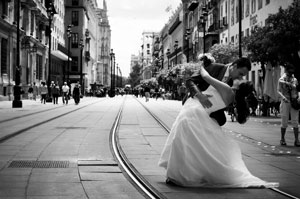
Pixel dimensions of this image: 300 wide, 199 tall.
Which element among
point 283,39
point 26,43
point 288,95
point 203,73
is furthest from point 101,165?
point 26,43

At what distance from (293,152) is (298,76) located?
12543mm

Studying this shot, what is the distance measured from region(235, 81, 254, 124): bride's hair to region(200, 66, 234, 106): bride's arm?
3.9 inches

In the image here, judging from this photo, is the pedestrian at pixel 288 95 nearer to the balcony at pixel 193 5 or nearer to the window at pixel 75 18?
the balcony at pixel 193 5

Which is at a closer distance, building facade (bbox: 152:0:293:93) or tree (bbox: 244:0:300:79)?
tree (bbox: 244:0:300:79)

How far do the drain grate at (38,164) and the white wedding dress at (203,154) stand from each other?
258cm

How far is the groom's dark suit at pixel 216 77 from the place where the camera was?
23.2 feet

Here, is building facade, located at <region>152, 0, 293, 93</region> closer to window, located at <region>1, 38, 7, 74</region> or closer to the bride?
window, located at <region>1, 38, 7, 74</region>

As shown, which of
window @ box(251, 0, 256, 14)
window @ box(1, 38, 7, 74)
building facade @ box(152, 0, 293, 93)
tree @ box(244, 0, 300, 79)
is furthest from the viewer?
window @ box(251, 0, 256, 14)

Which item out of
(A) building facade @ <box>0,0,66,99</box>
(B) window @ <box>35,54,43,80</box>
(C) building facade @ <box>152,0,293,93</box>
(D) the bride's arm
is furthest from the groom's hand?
(B) window @ <box>35,54,43,80</box>

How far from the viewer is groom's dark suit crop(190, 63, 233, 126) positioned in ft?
23.2

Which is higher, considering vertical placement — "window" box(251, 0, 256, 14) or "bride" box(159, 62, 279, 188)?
"window" box(251, 0, 256, 14)

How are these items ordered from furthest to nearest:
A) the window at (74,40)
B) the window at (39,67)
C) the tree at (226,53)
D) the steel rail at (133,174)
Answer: the window at (74,40), the window at (39,67), the tree at (226,53), the steel rail at (133,174)

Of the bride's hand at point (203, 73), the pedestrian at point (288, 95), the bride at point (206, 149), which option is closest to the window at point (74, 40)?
the pedestrian at point (288, 95)

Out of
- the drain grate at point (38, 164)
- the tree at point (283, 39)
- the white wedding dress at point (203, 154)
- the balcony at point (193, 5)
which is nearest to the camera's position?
the white wedding dress at point (203, 154)
